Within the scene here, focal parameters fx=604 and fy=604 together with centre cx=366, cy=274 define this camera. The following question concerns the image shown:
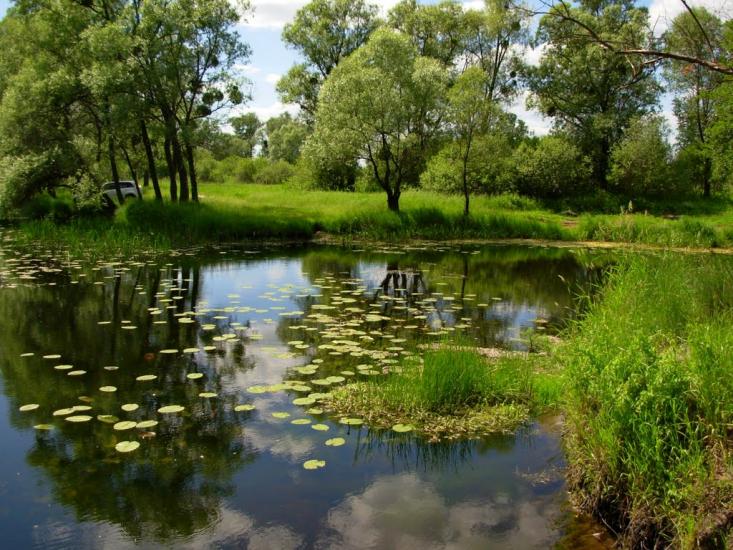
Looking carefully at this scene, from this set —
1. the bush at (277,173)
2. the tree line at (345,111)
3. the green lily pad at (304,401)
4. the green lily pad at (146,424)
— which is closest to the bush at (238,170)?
the bush at (277,173)

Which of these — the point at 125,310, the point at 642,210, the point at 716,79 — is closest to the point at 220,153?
the point at 125,310

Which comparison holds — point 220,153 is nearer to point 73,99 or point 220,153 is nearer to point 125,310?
point 73,99

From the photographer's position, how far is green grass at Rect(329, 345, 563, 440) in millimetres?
6445

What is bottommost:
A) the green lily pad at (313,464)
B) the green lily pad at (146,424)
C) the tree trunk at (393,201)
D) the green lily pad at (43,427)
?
the green lily pad at (313,464)

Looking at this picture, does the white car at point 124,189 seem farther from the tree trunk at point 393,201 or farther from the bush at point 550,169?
the bush at point 550,169

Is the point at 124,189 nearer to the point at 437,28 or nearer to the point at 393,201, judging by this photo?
the point at 393,201

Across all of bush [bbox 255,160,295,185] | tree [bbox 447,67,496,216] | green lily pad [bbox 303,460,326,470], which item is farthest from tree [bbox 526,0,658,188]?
green lily pad [bbox 303,460,326,470]

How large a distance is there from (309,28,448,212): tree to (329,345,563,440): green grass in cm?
1919

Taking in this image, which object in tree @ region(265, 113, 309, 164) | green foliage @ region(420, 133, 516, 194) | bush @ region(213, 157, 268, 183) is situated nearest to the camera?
green foliage @ region(420, 133, 516, 194)

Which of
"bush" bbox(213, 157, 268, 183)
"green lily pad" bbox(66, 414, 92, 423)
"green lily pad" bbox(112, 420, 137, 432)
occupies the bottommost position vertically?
"green lily pad" bbox(112, 420, 137, 432)

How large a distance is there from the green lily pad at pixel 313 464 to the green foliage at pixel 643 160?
115 ft

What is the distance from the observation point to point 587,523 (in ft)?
15.8

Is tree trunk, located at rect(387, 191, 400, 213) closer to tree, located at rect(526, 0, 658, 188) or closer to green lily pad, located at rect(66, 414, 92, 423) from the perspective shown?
tree, located at rect(526, 0, 658, 188)

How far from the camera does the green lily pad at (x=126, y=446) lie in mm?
5662
